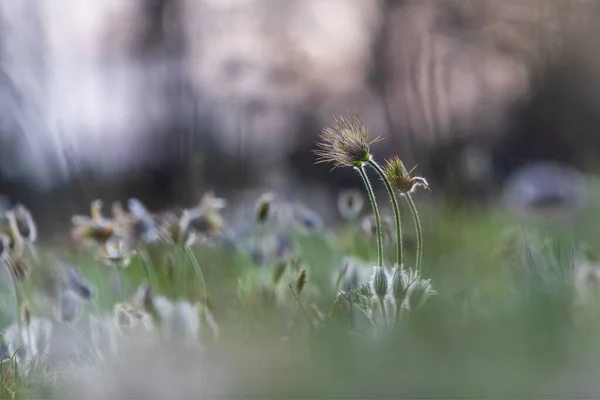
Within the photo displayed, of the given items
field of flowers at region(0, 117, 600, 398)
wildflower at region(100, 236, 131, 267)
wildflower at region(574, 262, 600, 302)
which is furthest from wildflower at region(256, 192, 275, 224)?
wildflower at region(574, 262, 600, 302)

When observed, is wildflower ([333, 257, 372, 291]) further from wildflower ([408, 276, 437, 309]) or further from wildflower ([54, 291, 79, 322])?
wildflower ([54, 291, 79, 322])

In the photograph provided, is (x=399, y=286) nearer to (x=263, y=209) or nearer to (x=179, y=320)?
(x=179, y=320)

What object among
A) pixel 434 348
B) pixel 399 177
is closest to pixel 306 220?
pixel 399 177

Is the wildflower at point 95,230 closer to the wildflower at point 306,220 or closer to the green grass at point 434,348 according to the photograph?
the green grass at point 434,348

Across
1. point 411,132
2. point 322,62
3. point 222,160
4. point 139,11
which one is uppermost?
point 139,11

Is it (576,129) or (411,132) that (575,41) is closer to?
(411,132)

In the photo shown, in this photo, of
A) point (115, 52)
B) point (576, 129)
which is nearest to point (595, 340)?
point (115, 52)

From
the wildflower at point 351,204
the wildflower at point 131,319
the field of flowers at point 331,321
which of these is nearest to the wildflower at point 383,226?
the field of flowers at point 331,321

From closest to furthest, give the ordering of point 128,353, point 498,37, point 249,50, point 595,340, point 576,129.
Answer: point 595,340 → point 128,353 → point 249,50 → point 498,37 → point 576,129

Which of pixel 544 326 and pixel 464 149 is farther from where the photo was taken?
pixel 464 149

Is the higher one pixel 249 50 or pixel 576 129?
pixel 249 50

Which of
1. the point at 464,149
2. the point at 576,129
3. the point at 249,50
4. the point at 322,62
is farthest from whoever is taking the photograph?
the point at 576,129
